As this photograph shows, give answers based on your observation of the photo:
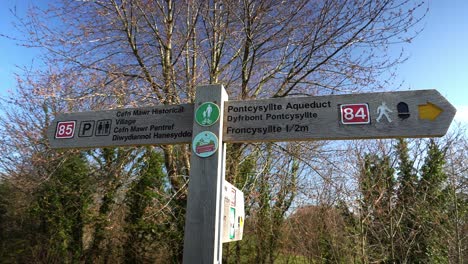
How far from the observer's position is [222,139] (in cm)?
205

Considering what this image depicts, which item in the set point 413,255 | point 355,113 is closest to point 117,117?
point 355,113

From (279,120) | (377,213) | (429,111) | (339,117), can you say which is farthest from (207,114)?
(377,213)

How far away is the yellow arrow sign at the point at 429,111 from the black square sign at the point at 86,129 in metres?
2.28

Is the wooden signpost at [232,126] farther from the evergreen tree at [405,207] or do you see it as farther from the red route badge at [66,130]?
the evergreen tree at [405,207]

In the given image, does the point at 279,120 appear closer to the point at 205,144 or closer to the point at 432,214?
the point at 205,144

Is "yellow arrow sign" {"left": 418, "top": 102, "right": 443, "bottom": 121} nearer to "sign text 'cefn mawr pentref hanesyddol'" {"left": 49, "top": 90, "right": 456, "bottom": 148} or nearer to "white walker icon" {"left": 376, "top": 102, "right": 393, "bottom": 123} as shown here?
"sign text 'cefn mawr pentref hanesyddol'" {"left": 49, "top": 90, "right": 456, "bottom": 148}

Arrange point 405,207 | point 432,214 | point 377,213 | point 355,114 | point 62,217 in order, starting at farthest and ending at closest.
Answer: point 62,217, point 405,207, point 432,214, point 377,213, point 355,114

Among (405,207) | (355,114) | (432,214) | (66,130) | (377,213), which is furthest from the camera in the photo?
(405,207)

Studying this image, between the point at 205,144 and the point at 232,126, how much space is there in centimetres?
22

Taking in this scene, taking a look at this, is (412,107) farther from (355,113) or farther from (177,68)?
(177,68)

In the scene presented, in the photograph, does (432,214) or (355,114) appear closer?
(355,114)

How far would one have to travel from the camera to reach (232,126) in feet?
6.84

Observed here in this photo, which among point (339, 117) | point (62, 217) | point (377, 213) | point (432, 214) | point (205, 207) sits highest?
point (339, 117)

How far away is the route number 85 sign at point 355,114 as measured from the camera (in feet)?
6.39
